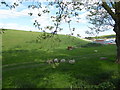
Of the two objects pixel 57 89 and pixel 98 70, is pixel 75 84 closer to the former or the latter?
pixel 57 89

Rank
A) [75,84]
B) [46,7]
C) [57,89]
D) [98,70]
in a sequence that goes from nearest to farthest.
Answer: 1. [46,7]
2. [57,89]
3. [75,84]
4. [98,70]

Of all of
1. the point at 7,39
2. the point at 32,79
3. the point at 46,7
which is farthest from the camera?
the point at 7,39

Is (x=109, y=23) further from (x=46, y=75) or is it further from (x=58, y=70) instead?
(x=46, y=75)

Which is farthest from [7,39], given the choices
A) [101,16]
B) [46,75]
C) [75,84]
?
[75,84]

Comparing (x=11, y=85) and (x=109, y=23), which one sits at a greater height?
(x=109, y=23)

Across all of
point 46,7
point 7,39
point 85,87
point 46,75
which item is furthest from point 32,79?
point 7,39

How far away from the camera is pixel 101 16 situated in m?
32.5

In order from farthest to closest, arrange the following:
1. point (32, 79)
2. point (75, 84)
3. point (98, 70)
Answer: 1. point (98, 70)
2. point (32, 79)
3. point (75, 84)

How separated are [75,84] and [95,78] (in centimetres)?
335

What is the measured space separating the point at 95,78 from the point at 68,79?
3.16m

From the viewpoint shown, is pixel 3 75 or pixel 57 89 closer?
pixel 57 89

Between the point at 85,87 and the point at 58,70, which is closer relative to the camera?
the point at 85,87

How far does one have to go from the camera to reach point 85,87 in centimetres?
1719

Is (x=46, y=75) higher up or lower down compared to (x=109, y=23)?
lower down
